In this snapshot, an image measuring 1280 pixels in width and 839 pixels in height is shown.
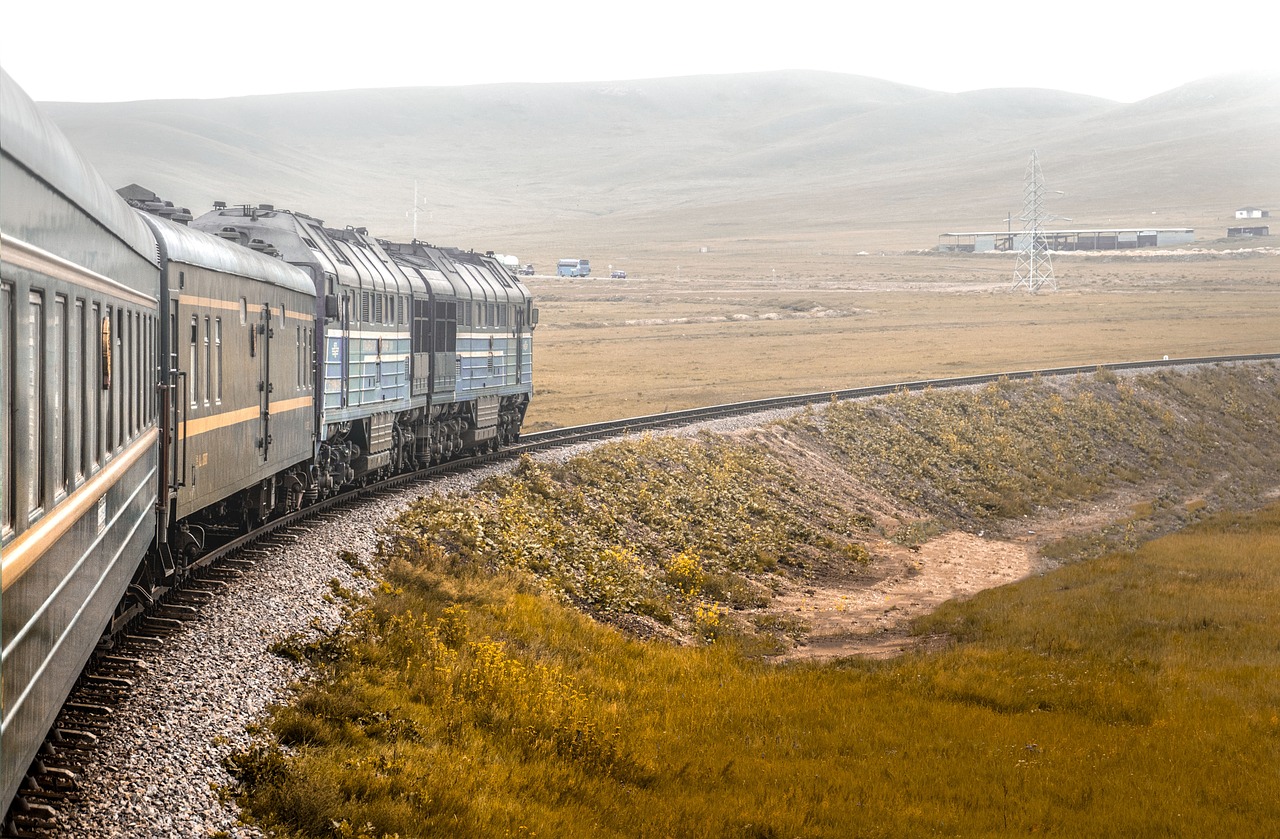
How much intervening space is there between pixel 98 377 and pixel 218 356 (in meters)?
6.23

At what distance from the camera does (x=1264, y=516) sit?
3609 cm

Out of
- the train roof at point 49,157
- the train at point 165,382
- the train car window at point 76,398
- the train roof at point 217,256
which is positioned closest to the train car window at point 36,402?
the train at point 165,382

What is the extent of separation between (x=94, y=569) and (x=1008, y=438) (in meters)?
39.3

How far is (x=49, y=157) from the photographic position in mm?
5695

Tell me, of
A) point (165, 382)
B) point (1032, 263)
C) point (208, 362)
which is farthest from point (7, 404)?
point (1032, 263)

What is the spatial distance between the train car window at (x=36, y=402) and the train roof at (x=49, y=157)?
1.82 feet

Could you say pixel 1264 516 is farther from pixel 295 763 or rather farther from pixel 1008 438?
pixel 295 763

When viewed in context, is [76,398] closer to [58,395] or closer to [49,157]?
[58,395]

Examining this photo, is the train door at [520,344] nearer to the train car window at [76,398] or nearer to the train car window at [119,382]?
the train car window at [119,382]

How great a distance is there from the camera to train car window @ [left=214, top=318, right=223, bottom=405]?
13281mm

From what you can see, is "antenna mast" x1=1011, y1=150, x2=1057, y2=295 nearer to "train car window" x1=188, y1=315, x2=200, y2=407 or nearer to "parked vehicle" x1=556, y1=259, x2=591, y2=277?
"parked vehicle" x1=556, y1=259, x2=591, y2=277

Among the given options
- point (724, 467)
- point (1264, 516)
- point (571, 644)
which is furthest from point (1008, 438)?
point (571, 644)

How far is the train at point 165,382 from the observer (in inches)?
209

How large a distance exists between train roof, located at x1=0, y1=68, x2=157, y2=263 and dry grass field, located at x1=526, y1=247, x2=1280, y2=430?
3371 cm
